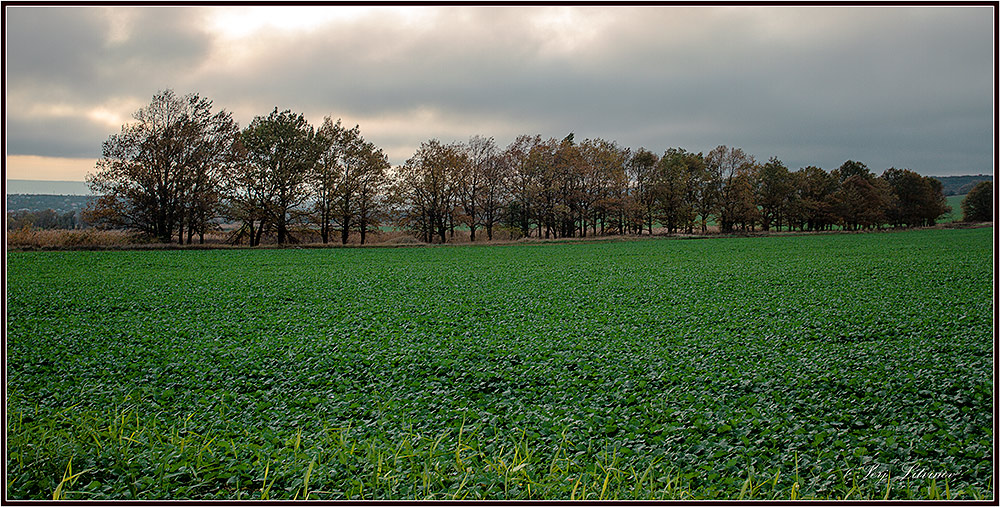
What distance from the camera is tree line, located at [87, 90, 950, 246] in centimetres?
1875

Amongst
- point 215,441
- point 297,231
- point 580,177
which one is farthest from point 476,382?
point 580,177

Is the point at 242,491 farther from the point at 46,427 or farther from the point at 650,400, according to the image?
the point at 650,400

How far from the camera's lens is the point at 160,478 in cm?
265

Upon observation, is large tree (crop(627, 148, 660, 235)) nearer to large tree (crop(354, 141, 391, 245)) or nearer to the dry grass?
large tree (crop(354, 141, 391, 245))

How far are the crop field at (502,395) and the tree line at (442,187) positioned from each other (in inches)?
416

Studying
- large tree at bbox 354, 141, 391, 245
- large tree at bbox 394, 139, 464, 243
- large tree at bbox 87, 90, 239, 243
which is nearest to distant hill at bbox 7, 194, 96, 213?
large tree at bbox 87, 90, 239, 243

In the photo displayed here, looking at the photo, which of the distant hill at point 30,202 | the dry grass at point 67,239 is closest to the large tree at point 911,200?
the distant hill at point 30,202

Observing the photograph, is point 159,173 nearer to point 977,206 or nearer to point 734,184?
point 977,206

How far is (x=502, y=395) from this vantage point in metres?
4.31

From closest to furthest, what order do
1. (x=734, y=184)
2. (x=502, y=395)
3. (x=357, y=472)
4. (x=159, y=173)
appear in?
(x=357, y=472) → (x=502, y=395) → (x=159, y=173) → (x=734, y=184)

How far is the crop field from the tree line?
10.6m

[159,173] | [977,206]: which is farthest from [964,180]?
[159,173]

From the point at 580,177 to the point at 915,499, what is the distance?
30.6 meters

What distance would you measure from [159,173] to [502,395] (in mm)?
18135
